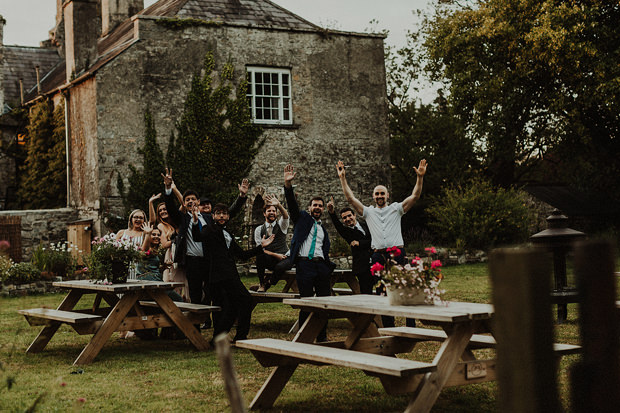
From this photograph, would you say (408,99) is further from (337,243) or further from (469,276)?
(469,276)

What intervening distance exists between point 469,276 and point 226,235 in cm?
946

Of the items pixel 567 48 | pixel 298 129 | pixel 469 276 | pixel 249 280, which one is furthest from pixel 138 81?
pixel 567 48

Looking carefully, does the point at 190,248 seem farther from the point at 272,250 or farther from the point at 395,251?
the point at 395,251

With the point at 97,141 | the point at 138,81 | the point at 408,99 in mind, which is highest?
the point at 408,99

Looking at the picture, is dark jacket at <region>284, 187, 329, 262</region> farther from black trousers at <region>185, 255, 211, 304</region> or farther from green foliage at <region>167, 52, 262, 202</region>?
green foliage at <region>167, 52, 262, 202</region>

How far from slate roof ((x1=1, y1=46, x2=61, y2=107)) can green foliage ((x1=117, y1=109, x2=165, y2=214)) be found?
1158 centimetres

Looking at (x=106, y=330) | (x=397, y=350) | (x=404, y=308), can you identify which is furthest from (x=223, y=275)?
(x=404, y=308)

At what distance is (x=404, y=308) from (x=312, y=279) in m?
3.37

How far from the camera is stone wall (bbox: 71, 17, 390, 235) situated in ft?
62.4

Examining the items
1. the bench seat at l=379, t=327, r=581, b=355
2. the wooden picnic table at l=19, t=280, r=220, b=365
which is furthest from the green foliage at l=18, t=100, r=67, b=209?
the bench seat at l=379, t=327, r=581, b=355

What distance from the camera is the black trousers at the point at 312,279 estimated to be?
8844mm

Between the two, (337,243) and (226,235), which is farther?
(337,243)

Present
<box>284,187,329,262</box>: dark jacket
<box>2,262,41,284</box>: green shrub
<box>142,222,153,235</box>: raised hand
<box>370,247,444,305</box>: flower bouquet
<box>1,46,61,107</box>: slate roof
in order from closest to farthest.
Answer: <box>370,247,444,305</box>: flower bouquet < <box>284,187,329,262</box>: dark jacket < <box>142,222,153,235</box>: raised hand < <box>2,262,41,284</box>: green shrub < <box>1,46,61,107</box>: slate roof

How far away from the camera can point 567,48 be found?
834 inches
